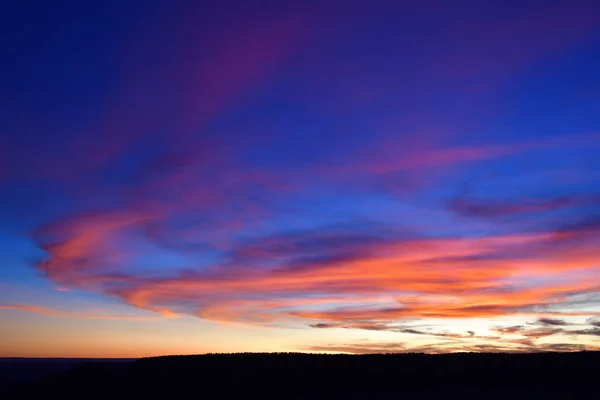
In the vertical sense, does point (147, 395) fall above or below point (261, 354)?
below

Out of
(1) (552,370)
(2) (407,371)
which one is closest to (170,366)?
(2) (407,371)

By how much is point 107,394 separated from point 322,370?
12850mm

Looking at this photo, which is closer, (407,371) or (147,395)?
(147,395)

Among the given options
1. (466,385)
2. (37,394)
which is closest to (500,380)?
(466,385)

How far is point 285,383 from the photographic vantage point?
31484 mm

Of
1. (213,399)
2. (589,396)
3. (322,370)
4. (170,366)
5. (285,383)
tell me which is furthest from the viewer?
(170,366)

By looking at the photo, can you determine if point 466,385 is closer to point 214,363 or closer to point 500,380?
point 500,380

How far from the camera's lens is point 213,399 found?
29234mm

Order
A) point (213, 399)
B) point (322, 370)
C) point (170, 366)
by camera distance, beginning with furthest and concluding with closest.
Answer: point (170, 366) < point (322, 370) < point (213, 399)

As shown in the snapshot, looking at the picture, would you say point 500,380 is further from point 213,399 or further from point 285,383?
point 213,399

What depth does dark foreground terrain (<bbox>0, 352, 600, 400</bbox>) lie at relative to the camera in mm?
29094

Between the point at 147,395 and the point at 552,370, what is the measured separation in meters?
23.5

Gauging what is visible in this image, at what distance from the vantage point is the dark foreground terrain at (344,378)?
2909cm

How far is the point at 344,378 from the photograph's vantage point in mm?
32062
